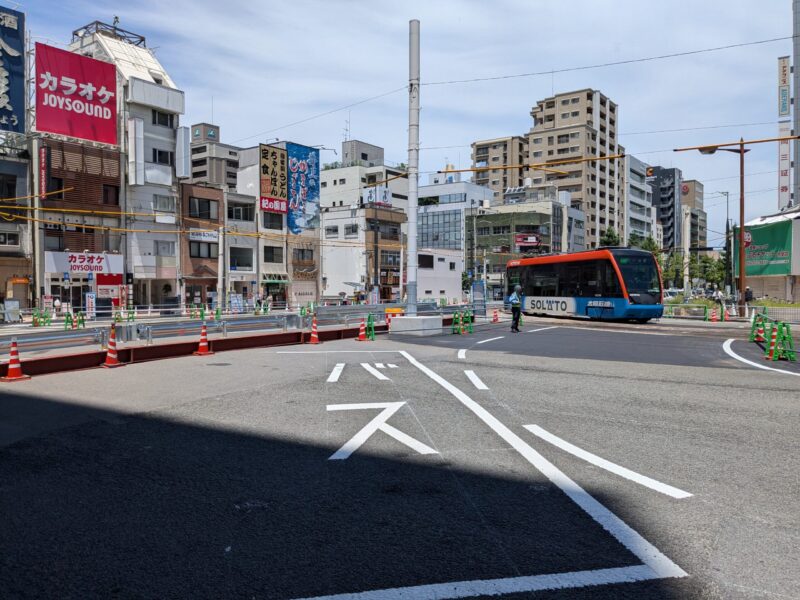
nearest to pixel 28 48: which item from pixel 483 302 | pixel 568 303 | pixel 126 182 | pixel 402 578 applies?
pixel 126 182

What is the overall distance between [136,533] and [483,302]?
29706 millimetres

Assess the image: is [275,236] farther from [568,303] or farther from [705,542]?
[705,542]

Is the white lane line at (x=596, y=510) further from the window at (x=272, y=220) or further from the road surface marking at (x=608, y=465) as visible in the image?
the window at (x=272, y=220)

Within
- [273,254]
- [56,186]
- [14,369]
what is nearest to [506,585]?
[14,369]

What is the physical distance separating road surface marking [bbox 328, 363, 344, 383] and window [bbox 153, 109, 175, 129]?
138ft

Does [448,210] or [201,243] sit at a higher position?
[448,210]

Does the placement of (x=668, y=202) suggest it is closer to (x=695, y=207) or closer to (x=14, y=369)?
(x=695, y=207)

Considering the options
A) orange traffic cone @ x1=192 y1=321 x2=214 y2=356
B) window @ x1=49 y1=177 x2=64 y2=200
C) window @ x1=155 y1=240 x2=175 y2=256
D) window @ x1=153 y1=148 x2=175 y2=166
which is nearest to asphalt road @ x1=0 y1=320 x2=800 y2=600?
orange traffic cone @ x1=192 y1=321 x2=214 y2=356

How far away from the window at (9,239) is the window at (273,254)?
21.1 m

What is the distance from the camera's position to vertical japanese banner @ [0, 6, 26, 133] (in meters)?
38.8

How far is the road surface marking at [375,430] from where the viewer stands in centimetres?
669

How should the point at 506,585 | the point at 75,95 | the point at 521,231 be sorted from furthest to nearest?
1. the point at 521,231
2. the point at 75,95
3. the point at 506,585

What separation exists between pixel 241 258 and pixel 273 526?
52120mm

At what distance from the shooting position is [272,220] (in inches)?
2265
